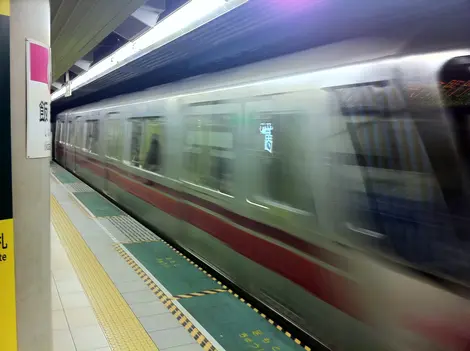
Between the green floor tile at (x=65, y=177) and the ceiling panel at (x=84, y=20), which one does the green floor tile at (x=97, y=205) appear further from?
the ceiling panel at (x=84, y=20)

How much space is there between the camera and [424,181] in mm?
2398

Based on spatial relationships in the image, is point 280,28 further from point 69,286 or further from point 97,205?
point 97,205

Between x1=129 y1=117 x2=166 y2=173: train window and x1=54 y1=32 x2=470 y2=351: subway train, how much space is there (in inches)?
48.9

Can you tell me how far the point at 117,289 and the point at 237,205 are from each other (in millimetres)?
1444

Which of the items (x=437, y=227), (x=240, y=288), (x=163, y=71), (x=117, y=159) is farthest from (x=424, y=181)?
(x=117, y=159)

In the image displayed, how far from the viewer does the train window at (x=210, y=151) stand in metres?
4.48

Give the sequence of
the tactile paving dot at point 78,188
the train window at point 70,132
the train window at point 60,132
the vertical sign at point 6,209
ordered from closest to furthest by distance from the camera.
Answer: the vertical sign at point 6,209
the tactile paving dot at point 78,188
the train window at point 70,132
the train window at point 60,132

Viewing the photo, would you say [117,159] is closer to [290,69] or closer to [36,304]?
[290,69]

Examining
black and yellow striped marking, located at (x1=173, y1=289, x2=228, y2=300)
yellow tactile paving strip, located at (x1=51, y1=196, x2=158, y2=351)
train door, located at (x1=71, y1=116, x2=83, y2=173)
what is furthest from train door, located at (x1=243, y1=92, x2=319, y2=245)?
train door, located at (x1=71, y1=116, x2=83, y2=173)

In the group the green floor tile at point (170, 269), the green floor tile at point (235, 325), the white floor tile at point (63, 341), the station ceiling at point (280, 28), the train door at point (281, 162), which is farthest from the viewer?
the green floor tile at point (170, 269)

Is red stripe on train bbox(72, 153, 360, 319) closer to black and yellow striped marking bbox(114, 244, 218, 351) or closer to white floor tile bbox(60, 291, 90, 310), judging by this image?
black and yellow striped marking bbox(114, 244, 218, 351)

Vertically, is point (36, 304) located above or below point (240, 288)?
above

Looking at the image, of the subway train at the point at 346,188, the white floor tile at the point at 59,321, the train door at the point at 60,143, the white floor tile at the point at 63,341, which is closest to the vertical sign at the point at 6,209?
the white floor tile at the point at 63,341

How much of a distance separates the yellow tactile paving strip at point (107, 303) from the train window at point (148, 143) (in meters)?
1.53
